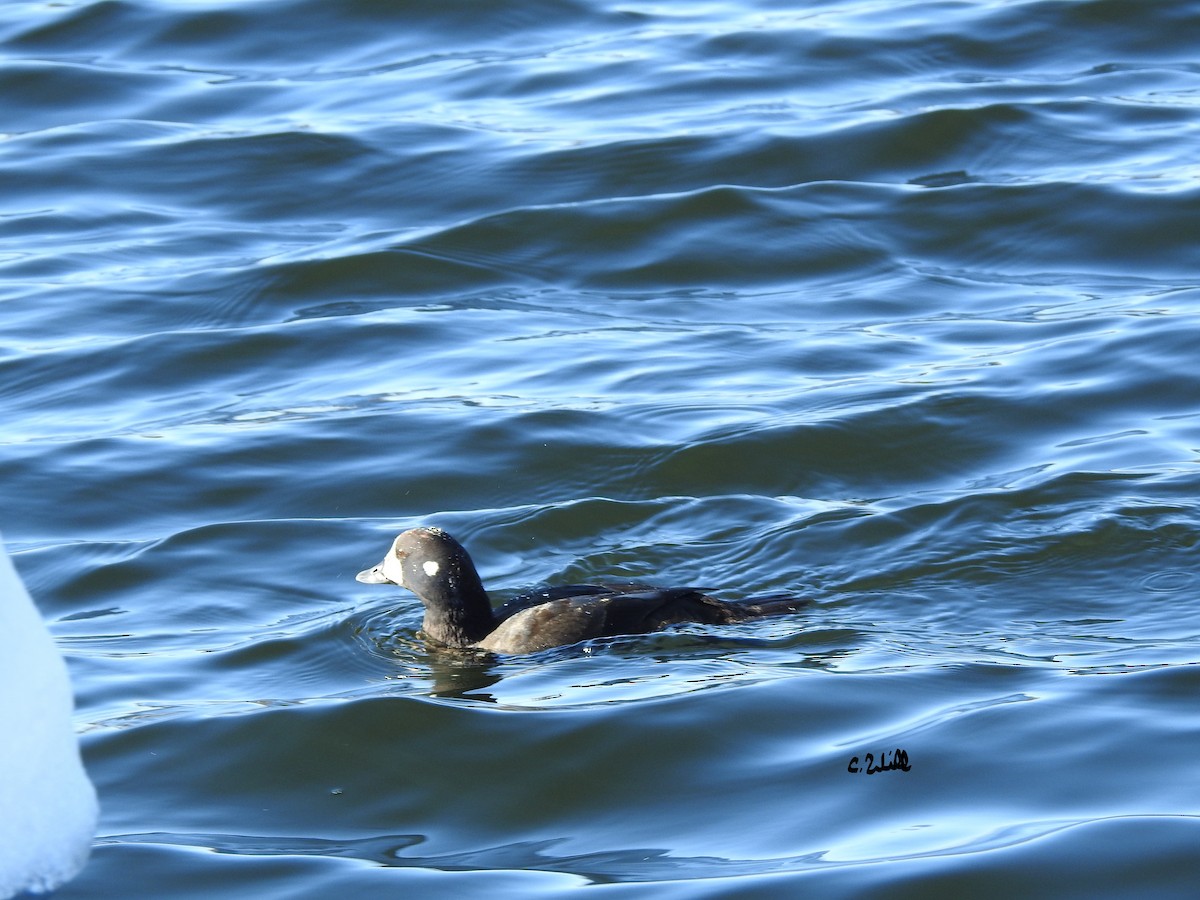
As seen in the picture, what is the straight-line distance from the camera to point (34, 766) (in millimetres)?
1507

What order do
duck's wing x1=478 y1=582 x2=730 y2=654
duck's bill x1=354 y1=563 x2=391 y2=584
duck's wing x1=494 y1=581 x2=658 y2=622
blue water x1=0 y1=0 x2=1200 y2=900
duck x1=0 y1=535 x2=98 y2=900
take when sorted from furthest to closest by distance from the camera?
duck's bill x1=354 y1=563 x2=391 y2=584 < duck's wing x1=494 y1=581 x2=658 y2=622 < duck's wing x1=478 y1=582 x2=730 y2=654 < blue water x1=0 y1=0 x2=1200 y2=900 < duck x1=0 y1=535 x2=98 y2=900

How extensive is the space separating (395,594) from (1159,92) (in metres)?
7.79

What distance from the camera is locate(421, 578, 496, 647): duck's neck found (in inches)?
251

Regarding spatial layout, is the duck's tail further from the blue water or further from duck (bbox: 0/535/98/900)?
duck (bbox: 0/535/98/900)

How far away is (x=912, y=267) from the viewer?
10008mm

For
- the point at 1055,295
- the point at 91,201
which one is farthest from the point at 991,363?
the point at 91,201

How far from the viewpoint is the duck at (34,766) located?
1.48m

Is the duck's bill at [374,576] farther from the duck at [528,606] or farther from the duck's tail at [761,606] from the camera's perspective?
the duck's tail at [761,606]

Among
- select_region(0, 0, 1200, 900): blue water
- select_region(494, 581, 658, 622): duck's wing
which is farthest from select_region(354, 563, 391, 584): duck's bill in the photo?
select_region(494, 581, 658, 622): duck's wing

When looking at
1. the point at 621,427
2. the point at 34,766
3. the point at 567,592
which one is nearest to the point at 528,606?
the point at 567,592
